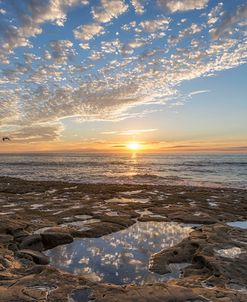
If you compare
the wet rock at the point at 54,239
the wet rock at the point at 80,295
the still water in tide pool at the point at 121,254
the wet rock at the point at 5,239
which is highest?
the wet rock at the point at 5,239

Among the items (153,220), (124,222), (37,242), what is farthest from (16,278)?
(153,220)

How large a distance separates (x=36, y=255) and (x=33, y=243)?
1.06 meters

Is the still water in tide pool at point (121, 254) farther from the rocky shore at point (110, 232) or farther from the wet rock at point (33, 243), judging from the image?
the wet rock at point (33, 243)

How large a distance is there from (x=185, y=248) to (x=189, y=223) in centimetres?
397

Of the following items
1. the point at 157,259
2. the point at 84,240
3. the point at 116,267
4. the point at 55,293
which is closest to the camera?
the point at 55,293

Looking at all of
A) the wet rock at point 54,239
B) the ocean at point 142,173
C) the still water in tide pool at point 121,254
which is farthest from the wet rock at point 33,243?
the ocean at point 142,173

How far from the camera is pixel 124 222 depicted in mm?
12492

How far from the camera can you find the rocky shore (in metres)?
5.59

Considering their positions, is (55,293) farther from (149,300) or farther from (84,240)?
(84,240)

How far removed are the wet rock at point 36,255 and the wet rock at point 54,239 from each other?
2.87 feet

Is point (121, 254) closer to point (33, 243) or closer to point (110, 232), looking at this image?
point (110, 232)

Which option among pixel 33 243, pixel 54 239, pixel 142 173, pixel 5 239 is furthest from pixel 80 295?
pixel 142 173

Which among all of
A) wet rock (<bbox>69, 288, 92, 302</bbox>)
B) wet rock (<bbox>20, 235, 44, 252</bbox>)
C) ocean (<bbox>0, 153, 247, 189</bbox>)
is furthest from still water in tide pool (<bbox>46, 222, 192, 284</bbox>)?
ocean (<bbox>0, 153, 247, 189</bbox>)

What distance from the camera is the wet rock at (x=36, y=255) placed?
7809 mm
